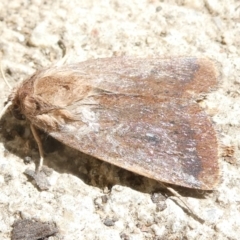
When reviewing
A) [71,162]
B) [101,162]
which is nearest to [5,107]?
[71,162]

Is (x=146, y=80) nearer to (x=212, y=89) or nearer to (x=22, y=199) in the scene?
(x=212, y=89)

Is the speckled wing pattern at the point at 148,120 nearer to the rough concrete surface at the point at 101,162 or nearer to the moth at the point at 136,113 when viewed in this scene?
the moth at the point at 136,113

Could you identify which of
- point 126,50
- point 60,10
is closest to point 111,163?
point 126,50

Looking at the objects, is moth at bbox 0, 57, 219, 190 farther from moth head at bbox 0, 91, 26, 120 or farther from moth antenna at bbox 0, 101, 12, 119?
moth antenna at bbox 0, 101, 12, 119

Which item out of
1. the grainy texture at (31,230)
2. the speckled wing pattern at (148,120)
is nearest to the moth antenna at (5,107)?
the speckled wing pattern at (148,120)

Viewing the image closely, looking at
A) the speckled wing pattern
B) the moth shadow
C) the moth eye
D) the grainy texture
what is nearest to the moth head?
the moth eye
